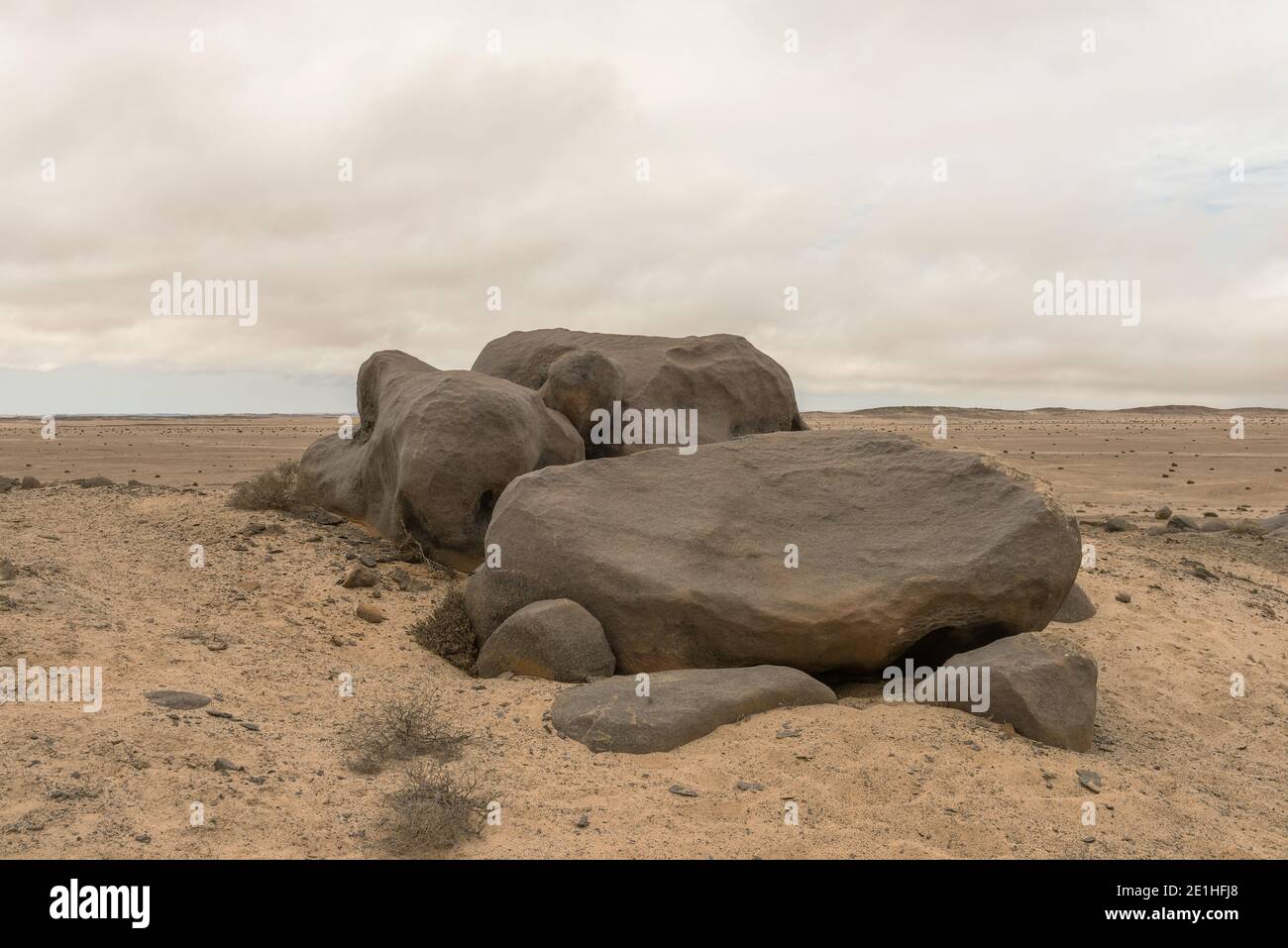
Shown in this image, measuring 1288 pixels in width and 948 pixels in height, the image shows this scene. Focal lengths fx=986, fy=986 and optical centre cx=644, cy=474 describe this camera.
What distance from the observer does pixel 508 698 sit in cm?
646

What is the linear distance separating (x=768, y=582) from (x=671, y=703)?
154cm

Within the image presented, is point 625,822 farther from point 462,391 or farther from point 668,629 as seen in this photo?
point 462,391

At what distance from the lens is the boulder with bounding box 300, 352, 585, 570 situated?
9484 mm

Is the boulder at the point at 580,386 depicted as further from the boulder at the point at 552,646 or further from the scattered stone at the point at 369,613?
the boulder at the point at 552,646

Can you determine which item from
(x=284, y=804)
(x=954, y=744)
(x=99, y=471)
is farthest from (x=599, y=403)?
(x=99, y=471)

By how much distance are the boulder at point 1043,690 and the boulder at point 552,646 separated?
2.42m

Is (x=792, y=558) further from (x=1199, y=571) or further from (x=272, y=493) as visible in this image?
(x=1199, y=571)

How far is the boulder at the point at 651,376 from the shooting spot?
36.5ft

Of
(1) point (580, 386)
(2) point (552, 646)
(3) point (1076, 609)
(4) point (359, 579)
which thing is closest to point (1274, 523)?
(3) point (1076, 609)

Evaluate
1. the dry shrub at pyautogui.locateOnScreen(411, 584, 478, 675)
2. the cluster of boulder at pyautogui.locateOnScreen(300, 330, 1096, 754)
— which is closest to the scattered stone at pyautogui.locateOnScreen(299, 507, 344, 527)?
the dry shrub at pyautogui.locateOnScreen(411, 584, 478, 675)

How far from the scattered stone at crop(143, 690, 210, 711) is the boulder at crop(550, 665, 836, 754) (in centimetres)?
205

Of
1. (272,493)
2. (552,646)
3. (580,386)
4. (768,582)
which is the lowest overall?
(552,646)

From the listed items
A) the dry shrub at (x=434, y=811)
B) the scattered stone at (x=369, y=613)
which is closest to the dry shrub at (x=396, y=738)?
the dry shrub at (x=434, y=811)

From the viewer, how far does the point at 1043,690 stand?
6266mm
